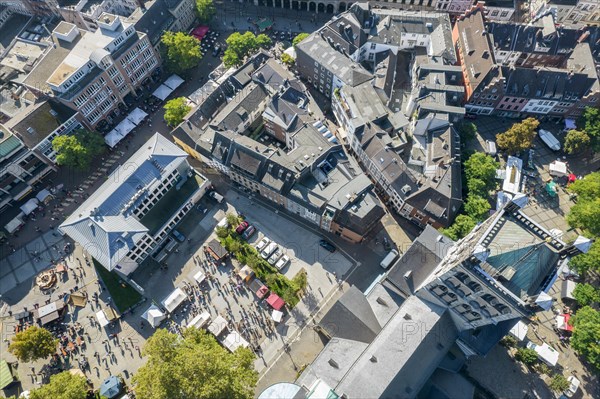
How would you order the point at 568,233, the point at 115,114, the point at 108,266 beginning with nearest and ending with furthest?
the point at 108,266, the point at 568,233, the point at 115,114

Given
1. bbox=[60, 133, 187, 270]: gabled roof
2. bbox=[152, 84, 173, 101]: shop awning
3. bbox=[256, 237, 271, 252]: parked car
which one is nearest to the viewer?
bbox=[60, 133, 187, 270]: gabled roof

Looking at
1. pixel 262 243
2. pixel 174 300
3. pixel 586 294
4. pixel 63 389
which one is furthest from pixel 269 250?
pixel 586 294

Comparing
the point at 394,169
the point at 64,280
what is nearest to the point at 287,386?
the point at 394,169

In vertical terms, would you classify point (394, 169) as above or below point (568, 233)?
above

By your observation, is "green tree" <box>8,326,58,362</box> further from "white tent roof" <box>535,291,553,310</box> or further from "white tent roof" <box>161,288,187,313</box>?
"white tent roof" <box>535,291,553,310</box>

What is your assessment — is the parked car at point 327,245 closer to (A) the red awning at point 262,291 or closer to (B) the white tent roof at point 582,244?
(A) the red awning at point 262,291

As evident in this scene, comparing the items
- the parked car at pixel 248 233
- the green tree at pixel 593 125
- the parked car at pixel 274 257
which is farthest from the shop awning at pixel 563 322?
the parked car at pixel 248 233

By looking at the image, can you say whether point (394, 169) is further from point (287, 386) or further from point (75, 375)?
point (75, 375)

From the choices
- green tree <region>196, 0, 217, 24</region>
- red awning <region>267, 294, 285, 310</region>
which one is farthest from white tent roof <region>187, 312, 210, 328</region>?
green tree <region>196, 0, 217, 24</region>
